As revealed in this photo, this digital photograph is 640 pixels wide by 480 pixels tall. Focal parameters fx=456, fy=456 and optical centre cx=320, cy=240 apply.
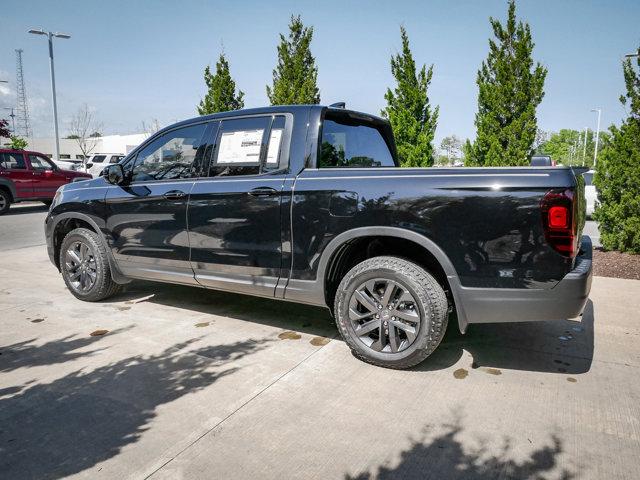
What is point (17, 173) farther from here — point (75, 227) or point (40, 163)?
point (75, 227)

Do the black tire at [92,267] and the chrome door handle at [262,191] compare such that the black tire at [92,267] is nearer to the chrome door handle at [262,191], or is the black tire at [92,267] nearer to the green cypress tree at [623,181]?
the chrome door handle at [262,191]

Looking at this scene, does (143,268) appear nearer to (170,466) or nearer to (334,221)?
(334,221)

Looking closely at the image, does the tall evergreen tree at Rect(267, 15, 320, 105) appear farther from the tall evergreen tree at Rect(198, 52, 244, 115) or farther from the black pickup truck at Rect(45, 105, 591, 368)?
the black pickup truck at Rect(45, 105, 591, 368)

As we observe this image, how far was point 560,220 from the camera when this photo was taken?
8.80 ft

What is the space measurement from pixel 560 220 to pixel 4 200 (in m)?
15.8

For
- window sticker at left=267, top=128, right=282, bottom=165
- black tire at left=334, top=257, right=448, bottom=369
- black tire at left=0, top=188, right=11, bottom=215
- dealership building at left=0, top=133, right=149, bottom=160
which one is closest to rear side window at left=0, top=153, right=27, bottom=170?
black tire at left=0, top=188, right=11, bottom=215

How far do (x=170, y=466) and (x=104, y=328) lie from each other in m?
2.30

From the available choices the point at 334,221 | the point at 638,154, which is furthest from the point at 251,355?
the point at 638,154

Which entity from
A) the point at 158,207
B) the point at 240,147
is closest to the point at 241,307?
the point at 158,207

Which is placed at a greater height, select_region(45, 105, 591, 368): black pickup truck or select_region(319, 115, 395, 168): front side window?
select_region(319, 115, 395, 168): front side window

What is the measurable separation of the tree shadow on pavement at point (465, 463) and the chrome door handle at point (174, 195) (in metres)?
2.81

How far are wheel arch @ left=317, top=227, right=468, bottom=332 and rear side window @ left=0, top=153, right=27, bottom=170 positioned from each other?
14.5 m

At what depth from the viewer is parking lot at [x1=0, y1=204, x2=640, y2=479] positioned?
2.25 m

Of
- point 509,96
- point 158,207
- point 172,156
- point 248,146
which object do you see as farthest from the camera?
point 509,96
